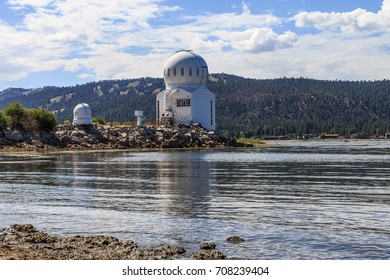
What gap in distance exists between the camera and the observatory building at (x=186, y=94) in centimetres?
10900

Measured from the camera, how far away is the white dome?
362 feet

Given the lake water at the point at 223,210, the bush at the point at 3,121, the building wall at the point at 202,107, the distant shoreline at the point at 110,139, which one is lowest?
the lake water at the point at 223,210

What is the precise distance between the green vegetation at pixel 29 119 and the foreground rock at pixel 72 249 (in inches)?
2845

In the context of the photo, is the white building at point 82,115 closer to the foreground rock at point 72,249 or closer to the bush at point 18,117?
the bush at point 18,117

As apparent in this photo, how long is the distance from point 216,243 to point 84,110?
8312 centimetres

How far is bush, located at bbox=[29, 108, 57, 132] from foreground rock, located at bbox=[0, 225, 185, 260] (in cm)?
7247

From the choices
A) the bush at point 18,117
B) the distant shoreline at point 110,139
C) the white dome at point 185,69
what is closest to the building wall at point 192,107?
the white dome at point 185,69

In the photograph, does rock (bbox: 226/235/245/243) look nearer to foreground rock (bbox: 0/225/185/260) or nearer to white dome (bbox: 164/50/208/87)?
foreground rock (bbox: 0/225/185/260)

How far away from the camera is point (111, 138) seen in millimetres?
91062

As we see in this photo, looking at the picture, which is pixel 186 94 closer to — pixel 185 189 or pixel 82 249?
pixel 185 189

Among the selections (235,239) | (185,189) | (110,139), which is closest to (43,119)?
(110,139)

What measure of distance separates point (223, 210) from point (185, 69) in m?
89.4
